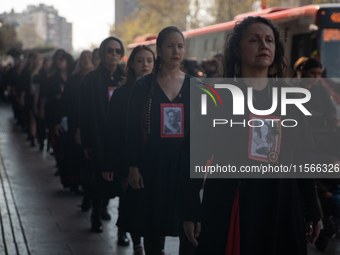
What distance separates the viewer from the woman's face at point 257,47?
8.39 ft

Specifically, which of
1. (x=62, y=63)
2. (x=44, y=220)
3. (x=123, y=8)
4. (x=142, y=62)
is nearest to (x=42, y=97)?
(x=62, y=63)

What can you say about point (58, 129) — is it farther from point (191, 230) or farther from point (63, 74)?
point (191, 230)

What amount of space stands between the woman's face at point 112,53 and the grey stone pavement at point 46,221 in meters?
1.81

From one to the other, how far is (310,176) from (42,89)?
8330 millimetres

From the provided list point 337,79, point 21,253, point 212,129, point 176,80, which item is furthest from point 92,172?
point 337,79

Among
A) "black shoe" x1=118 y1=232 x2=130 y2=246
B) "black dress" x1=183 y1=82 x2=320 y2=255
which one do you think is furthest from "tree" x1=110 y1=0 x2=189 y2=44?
"black dress" x1=183 y1=82 x2=320 y2=255

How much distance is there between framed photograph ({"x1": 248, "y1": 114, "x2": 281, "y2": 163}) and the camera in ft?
8.04

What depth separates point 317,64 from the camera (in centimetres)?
604

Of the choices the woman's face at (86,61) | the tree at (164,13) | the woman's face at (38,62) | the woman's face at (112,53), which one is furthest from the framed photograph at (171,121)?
the tree at (164,13)

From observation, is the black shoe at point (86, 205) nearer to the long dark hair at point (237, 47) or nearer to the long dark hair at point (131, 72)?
the long dark hair at point (131, 72)

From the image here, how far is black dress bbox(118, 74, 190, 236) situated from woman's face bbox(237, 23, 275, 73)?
1.13 metres

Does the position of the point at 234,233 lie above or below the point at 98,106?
below

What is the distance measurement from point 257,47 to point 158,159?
4.43 feet

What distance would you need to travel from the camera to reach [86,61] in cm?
704
